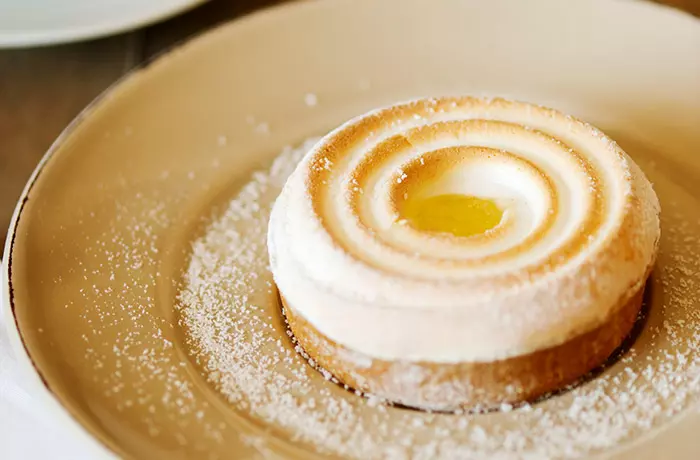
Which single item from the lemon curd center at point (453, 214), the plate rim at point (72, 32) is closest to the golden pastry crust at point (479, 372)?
the lemon curd center at point (453, 214)

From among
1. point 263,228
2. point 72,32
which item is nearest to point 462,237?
point 263,228

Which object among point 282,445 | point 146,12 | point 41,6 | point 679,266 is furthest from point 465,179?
point 41,6

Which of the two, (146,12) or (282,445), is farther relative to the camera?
(146,12)

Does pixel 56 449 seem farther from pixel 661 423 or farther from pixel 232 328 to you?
pixel 661 423

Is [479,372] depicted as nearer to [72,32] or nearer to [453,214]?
[453,214]

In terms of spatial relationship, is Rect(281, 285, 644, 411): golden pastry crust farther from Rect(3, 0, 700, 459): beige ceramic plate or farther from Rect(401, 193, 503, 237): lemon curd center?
Rect(401, 193, 503, 237): lemon curd center

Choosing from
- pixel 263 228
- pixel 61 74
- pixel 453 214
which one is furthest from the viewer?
pixel 61 74
